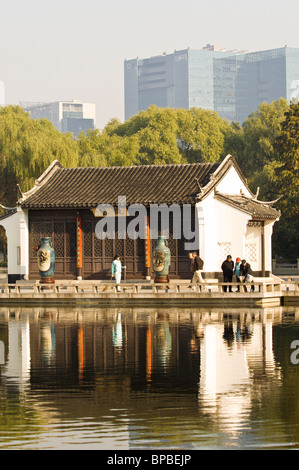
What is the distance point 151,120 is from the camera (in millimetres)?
77812

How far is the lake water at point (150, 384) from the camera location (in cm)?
1145

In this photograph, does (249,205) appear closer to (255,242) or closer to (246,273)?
(255,242)

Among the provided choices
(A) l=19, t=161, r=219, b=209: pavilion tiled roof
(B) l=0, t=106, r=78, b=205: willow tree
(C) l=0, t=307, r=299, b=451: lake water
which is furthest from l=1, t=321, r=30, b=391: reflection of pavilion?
(B) l=0, t=106, r=78, b=205: willow tree

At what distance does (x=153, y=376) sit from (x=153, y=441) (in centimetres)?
458

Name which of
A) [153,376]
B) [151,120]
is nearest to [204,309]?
[153,376]

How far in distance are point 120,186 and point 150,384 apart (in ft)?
76.0

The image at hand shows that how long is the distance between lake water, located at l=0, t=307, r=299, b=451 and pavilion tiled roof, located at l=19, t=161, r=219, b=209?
1136 centimetres

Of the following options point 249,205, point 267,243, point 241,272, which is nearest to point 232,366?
point 241,272

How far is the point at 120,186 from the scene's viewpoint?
37.7 metres

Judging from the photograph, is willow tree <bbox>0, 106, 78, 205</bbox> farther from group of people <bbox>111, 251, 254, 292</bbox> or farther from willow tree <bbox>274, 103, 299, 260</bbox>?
group of people <bbox>111, 251, 254, 292</bbox>

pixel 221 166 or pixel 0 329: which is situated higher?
pixel 221 166

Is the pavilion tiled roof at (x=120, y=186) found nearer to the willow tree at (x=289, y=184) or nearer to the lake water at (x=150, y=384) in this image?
the lake water at (x=150, y=384)

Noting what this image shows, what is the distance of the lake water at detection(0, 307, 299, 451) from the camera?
11453 millimetres
